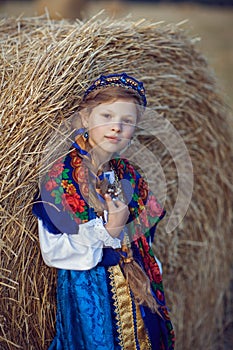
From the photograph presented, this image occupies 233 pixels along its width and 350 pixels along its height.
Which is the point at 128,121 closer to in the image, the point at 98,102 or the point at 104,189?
the point at 98,102

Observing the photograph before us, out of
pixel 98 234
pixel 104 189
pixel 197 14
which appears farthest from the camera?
pixel 197 14

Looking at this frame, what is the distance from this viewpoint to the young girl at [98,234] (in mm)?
1865

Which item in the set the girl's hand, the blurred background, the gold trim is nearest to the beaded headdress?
the girl's hand

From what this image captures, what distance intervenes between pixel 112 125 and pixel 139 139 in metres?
0.67

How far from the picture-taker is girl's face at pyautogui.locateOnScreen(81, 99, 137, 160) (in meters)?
1.88

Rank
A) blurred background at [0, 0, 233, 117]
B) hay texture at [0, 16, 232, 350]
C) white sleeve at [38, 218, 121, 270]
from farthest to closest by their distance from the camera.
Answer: blurred background at [0, 0, 233, 117] → hay texture at [0, 16, 232, 350] → white sleeve at [38, 218, 121, 270]

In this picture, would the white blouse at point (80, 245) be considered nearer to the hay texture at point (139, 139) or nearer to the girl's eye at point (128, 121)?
the hay texture at point (139, 139)

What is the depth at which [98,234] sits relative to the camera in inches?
72.9

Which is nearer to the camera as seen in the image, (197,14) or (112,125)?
(112,125)

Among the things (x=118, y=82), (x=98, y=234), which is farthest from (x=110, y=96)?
(x=98, y=234)

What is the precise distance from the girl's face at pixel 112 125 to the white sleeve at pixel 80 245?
0.23 meters

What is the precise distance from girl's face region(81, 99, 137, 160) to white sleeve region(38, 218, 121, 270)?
0.23 m

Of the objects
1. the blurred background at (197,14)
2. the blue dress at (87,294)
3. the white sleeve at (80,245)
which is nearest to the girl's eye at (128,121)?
the blue dress at (87,294)

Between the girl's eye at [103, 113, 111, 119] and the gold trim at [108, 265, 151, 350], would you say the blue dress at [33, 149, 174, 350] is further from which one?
the girl's eye at [103, 113, 111, 119]
